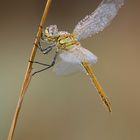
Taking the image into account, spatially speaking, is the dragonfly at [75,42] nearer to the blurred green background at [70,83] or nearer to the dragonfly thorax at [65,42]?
the dragonfly thorax at [65,42]

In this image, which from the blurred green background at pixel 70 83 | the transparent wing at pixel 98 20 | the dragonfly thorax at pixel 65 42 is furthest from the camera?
the blurred green background at pixel 70 83

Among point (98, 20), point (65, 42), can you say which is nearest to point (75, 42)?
point (65, 42)

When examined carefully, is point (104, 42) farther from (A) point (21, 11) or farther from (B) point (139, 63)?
(A) point (21, 11)

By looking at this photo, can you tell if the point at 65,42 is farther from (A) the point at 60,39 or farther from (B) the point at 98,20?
(B) the point at 98,20

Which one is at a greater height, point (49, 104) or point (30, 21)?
point (30, 21)

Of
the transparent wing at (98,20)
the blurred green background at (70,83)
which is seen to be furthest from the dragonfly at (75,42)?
the blurred green background at (70,83)

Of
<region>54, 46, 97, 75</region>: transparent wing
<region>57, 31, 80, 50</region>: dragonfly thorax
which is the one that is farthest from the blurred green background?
<region>57, 31, 80, 50</region>: dragonfly thorax

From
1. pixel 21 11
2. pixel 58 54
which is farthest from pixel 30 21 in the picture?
pixel 58 54
